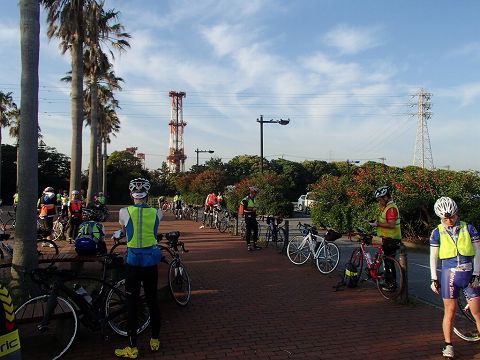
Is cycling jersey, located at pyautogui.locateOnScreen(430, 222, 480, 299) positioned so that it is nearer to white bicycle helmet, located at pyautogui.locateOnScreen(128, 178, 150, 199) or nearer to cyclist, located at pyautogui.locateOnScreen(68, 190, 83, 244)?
white bicycle helmet, located at pyautogui.locateOnScreen(128, 178, 150, 199)

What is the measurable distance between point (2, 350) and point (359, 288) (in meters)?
6.87

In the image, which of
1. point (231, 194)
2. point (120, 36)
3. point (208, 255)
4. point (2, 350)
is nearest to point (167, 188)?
point (231, 194)

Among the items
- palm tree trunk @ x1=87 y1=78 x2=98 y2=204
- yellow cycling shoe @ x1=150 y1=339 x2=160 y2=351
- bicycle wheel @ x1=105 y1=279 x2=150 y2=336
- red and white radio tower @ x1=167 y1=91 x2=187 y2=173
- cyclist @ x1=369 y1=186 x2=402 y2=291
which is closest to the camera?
yellow cycling shoe @ x1=150 y1=339 x2=160 y2=351

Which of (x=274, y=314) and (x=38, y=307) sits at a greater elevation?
(x=38, y=307)

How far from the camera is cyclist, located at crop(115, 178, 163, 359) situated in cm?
485

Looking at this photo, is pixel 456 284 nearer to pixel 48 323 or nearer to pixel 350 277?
pixel 350 277

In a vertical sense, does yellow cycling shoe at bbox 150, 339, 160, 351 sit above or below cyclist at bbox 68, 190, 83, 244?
below

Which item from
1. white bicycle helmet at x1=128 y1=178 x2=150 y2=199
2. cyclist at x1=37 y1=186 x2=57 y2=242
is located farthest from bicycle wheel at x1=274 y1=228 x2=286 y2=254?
white bicycle helmet at x1=128 y1=178 x2=150 y2=199

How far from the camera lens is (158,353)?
16.1ft

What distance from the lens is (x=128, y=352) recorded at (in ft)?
15.5

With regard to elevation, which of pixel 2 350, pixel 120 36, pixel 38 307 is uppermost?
pixel 120 36

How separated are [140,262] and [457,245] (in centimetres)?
338

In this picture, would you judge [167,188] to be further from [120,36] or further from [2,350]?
[2,350]

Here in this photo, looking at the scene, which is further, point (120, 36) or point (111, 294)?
point (120, 36)
